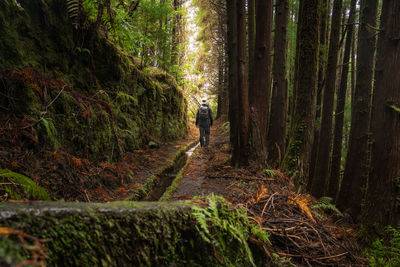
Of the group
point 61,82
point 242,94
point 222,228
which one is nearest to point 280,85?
point 242,94

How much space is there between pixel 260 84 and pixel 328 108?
4.41 metres

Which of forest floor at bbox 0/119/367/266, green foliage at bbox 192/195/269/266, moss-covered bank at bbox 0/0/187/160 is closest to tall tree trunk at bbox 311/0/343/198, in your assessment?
forest floor at bbox 0/119/367/266

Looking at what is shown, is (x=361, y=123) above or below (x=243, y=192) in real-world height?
above

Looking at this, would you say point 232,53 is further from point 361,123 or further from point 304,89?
point 361,123

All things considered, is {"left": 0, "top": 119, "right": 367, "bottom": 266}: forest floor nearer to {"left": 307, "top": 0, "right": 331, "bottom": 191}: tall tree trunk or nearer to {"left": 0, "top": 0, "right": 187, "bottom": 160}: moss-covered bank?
{"left": 0, "top": 0, "right": 187, "bottom": 160}: moss-covered bank

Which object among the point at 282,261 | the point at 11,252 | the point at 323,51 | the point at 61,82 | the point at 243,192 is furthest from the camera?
the point at 323,51

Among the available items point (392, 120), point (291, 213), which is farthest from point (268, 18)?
point (291, 213)

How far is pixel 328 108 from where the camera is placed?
7.66m

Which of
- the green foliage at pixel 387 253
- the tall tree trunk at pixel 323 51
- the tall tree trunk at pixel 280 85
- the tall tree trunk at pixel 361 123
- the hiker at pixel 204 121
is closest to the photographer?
the green foliage at pixel 387 253

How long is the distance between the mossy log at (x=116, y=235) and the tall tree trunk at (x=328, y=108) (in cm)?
800

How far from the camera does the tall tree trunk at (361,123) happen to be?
6641 millimetres

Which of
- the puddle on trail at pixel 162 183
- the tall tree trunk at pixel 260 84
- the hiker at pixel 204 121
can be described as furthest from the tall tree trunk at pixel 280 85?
the puddle on trail at pixel 162 183

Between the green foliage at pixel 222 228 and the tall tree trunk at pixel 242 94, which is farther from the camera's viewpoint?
the tall tree trunk at pixel 242 94

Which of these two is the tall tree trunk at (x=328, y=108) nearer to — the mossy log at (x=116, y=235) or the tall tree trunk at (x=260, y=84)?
the tall tree trunk at (x=260, y=84)
